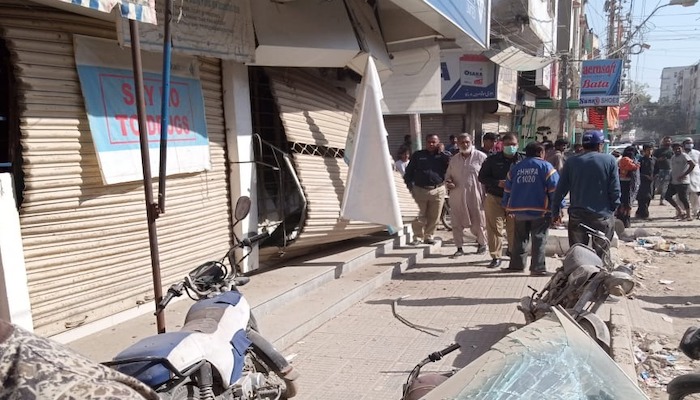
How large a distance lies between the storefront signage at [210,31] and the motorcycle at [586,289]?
3.61 m

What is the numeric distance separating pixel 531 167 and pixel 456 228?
1880mm

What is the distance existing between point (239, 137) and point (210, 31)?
114 cm

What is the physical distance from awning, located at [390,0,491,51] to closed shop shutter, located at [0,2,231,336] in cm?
371

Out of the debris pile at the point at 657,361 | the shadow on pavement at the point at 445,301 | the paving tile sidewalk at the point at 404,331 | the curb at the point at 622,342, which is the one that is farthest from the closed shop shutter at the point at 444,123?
the debris pile at the point at 657,361

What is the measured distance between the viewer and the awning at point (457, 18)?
6.47 meters

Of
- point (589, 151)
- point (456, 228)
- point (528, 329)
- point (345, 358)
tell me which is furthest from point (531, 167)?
point (528, 329)

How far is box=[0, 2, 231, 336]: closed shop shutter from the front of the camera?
3.57 m

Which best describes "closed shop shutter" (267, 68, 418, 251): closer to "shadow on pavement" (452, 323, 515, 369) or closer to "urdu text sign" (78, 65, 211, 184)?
"urdu text sign" (78, 65, 211, 184)

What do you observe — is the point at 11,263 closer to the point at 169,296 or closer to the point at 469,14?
the point at 169,296

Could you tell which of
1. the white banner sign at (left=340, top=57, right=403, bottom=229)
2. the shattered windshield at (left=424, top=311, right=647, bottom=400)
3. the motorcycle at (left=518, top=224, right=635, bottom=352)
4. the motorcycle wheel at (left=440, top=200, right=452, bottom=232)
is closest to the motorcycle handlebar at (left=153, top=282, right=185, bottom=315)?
the shattered windshield at (left=424, top=311, right=647, bottom=400)

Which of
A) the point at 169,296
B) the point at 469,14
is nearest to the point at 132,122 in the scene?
the point at 169,296

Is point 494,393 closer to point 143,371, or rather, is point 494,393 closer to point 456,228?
point 143,371

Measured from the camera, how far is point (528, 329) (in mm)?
2135

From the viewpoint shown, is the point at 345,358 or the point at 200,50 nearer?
the point at 345,358
